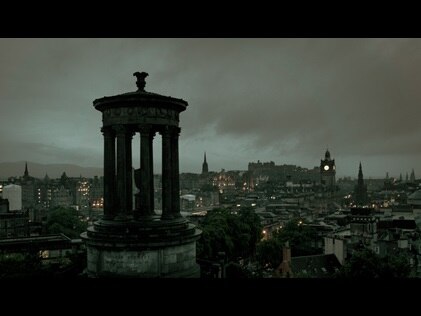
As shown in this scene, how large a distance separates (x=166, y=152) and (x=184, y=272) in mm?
3501

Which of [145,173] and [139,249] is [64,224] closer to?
[145,173]

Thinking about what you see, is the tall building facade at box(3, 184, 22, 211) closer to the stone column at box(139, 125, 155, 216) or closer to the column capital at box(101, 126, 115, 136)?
the column capital at box(101, 126, 115, 136)

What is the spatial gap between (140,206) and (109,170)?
1467 mm

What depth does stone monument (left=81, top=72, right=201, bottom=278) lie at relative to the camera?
12414 mm

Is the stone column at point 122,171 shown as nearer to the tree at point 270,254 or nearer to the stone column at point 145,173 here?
the stone column at point 145,173

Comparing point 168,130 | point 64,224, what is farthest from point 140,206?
point 64,224

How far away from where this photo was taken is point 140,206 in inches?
526

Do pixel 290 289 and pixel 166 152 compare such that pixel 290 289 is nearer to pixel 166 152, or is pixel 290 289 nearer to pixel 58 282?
pixel 58 282

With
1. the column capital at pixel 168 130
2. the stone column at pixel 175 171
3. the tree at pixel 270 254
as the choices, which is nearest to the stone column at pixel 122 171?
the column capital at pixel 168 130

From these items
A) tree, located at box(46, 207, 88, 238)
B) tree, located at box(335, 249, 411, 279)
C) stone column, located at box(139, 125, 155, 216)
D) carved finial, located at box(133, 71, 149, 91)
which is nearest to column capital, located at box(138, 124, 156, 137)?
stone column, located at box(139, 125, 155, 216)

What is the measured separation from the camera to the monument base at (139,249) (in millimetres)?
12344

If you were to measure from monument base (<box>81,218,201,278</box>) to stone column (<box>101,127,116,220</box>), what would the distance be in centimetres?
92
